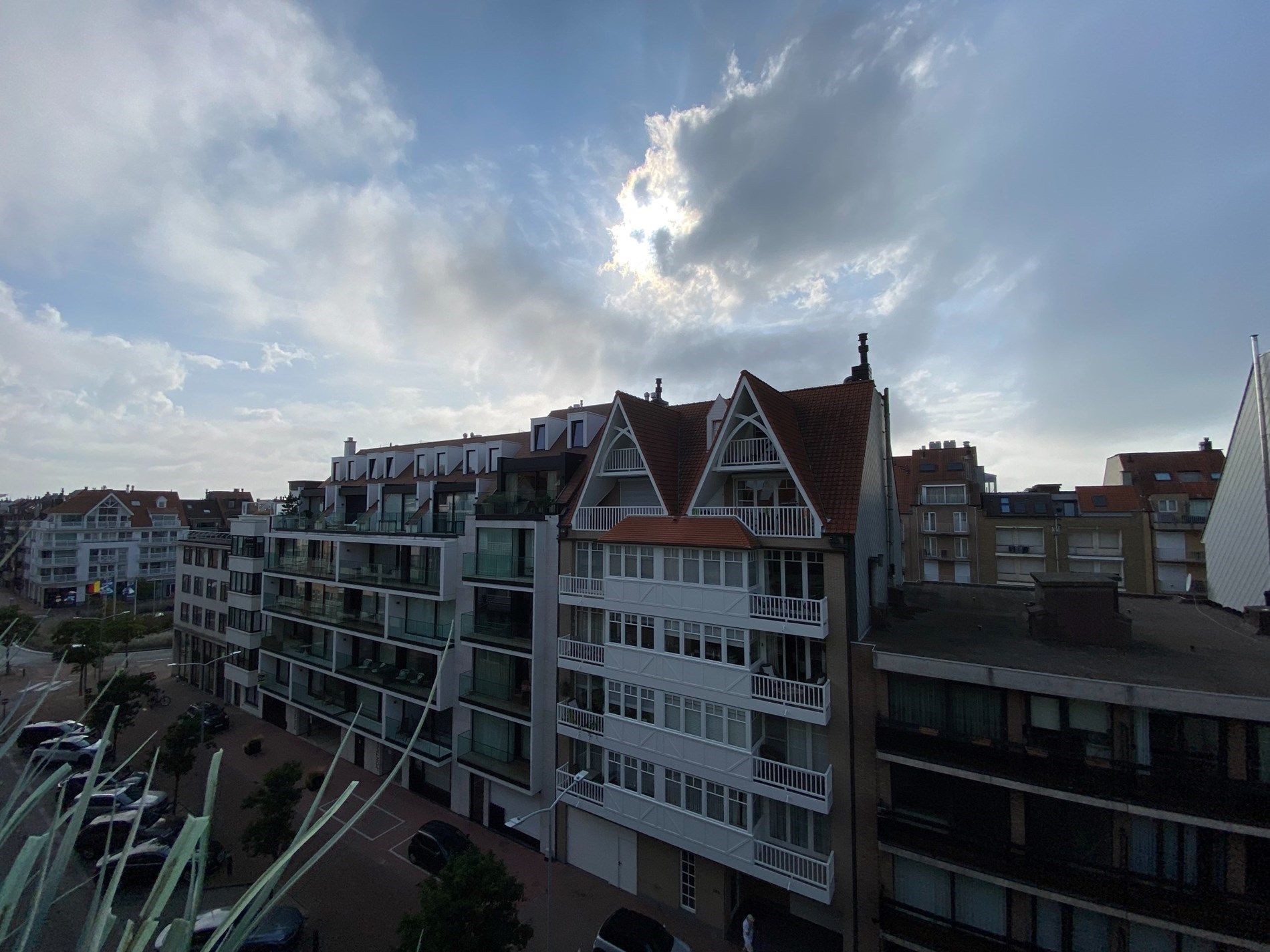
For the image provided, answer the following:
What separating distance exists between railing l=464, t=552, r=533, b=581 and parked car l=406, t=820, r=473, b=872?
418 inches

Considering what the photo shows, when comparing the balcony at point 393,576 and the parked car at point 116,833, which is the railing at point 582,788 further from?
the parked car at point 116,833

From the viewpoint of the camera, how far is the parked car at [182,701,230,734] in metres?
35.4

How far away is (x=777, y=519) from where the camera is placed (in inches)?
790

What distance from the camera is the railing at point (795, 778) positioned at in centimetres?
1817

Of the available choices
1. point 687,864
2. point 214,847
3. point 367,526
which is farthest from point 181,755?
point 687,864

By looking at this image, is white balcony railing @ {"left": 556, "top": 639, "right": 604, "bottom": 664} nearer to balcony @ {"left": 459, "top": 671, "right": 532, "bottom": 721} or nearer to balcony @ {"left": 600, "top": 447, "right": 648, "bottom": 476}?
balcony @ {"left": 459, "top": 671, "right": 532, "bottom": 721}

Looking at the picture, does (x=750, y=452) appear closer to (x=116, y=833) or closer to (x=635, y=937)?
(x=635, y=937)

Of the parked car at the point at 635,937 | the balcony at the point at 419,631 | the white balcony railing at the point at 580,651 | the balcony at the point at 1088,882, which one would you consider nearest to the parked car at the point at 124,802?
the balcony at the point at 419,631

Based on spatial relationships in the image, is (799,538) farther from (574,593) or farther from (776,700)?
(574,593)

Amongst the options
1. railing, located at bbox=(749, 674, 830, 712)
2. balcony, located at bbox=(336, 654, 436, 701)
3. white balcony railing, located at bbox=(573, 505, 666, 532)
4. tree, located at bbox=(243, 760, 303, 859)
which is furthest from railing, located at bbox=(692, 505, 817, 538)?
tree, located at bbox=(243, 760, 303, 859)

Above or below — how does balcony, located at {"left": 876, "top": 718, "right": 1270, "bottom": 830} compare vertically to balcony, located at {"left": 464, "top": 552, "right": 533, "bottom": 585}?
below

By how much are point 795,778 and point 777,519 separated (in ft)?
27.5

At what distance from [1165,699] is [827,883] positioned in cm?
1078

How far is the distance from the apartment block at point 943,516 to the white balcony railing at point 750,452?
3284cm
